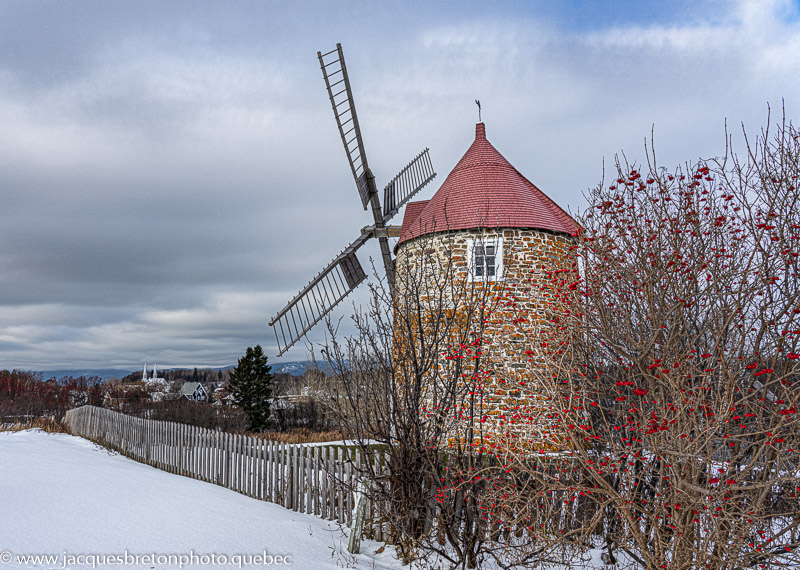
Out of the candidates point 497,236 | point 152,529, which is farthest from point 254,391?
point 152,529

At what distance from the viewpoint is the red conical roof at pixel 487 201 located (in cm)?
1216

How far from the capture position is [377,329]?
6.14 meters

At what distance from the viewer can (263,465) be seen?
28.3 feet

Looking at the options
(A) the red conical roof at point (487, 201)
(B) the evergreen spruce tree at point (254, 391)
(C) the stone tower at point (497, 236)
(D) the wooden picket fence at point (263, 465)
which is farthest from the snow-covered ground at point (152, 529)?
(B) the evergreen spruce tree at point (254, 391)

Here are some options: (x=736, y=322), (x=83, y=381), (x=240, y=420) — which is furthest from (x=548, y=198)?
(x=83, y=381)

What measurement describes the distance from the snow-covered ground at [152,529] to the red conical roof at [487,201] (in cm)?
645

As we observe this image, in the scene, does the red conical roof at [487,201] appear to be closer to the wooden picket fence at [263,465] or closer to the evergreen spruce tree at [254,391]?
the wooden picket fence at [263,465]

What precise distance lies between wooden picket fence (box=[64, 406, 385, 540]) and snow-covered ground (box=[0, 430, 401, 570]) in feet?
0.91

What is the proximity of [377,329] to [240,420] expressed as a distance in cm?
1900

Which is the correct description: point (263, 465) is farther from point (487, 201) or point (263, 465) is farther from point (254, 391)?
point (254, 391)

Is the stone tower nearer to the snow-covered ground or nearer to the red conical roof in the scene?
the red conical roof

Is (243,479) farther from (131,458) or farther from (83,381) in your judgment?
(83,381)

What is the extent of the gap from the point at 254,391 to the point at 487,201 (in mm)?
14727

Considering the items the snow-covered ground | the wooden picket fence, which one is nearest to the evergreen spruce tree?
the wooden picket fence
